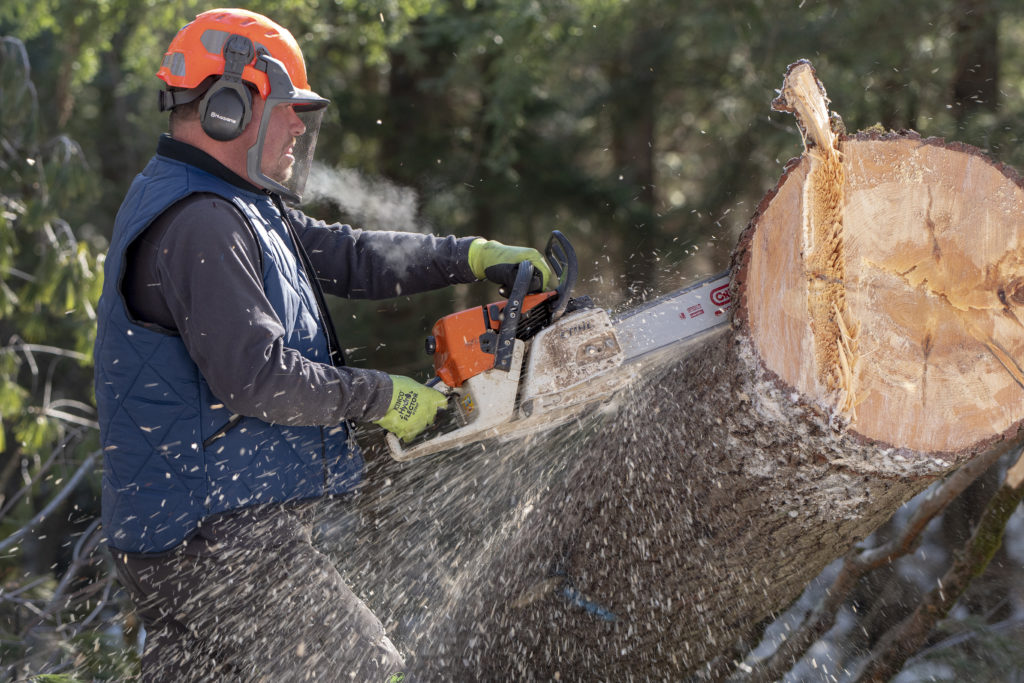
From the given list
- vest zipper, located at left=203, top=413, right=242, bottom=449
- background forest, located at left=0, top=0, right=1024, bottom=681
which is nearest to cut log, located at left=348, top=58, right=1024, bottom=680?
background forest, located at left=0, top=0, right=1024, bottom=681

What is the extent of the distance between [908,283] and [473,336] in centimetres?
122

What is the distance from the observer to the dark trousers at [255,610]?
2.17 metres

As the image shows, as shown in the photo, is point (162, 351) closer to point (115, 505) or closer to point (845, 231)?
point (115, 505)

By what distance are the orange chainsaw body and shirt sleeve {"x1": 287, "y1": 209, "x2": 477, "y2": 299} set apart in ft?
1.06

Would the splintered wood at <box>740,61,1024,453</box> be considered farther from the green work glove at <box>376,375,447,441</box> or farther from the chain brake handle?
the green work glove at <box>376,375,447,441</box>

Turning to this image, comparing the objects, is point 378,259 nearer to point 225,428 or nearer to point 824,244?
point 225,428

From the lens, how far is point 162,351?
7.00 ft

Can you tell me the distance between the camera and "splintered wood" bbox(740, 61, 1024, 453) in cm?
225

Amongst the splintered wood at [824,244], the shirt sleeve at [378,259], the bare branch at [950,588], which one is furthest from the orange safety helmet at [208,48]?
the bare branch at [950,588]

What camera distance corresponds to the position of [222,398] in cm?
209

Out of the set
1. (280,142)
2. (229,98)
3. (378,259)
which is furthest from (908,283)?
(229,98)

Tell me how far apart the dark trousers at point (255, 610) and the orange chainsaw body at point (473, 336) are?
673 mm

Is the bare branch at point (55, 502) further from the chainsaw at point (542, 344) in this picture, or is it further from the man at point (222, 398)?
the chainsaw at point (542, 344)

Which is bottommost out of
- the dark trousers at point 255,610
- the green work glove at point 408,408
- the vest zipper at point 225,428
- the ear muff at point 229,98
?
the dark trousers at point 255,610
